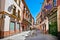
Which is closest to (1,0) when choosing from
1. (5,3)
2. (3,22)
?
(5,3)

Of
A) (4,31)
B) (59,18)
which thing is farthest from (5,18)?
(59,18)

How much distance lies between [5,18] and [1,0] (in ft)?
7.24

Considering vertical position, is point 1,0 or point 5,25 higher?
point 1,0

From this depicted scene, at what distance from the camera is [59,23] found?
14.2 metres

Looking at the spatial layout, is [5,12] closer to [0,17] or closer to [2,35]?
[0,17]

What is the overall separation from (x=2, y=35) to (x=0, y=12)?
2.67 meters

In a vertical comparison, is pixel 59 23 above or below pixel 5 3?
below

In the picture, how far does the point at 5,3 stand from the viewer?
47.4 ft

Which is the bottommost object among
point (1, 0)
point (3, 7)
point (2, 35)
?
point (2, 35)

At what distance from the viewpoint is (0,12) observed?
13.8 m

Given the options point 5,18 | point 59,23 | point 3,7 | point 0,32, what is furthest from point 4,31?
point 59,23

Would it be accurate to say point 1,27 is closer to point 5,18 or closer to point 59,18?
point 5,18

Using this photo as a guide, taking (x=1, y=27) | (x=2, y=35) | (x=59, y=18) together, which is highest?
(x=59, y=18)

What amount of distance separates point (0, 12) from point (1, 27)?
1.73 metres
